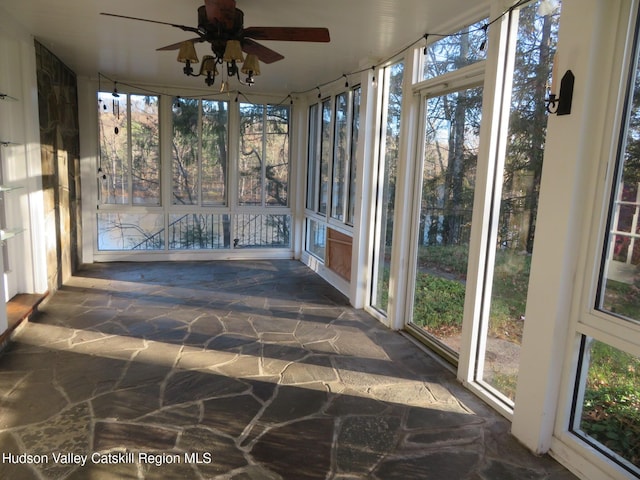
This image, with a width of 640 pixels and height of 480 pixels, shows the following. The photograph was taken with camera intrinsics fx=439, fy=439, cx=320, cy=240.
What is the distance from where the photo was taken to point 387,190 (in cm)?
441

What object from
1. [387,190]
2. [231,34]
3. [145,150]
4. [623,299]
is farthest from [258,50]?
[145,150]

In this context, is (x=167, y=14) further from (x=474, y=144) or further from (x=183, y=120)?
(x=183, y=120)

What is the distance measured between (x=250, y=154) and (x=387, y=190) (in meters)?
3.20

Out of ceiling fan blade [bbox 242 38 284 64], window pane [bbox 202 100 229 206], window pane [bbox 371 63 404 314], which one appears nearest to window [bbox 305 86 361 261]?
window pane [bbox 371 63 404 314]

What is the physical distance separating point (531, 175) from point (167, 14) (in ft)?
9.48

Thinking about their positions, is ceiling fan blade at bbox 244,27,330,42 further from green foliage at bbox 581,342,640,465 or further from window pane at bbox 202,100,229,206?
window pane at bbox 202,100,229,206

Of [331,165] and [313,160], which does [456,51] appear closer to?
[331,165]

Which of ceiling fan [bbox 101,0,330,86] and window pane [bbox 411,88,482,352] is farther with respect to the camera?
window pane [bbox 411,88,482,352]

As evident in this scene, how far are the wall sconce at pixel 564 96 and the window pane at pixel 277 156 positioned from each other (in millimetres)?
5223

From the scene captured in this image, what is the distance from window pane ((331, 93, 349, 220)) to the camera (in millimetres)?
5480

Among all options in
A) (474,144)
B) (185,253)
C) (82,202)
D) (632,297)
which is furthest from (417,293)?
(82,202)

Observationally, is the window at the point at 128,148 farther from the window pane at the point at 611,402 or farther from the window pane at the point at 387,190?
the window pane at the point at 611,402

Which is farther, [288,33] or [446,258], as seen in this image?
[446,258]

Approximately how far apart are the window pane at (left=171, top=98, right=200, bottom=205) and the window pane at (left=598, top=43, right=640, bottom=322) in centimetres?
578
